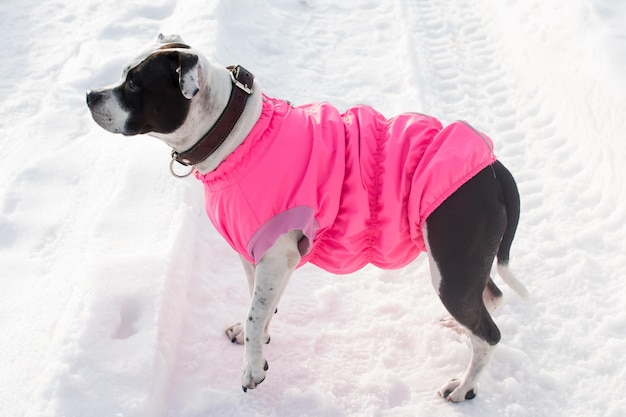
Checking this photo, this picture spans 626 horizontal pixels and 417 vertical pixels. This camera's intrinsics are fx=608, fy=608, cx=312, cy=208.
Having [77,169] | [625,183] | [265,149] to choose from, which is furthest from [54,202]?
[625,183]

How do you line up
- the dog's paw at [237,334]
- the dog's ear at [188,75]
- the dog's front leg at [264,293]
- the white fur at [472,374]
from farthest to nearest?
1. the dog's paw at [237,334]
2. the white fur at [472,374]
3. the dog's front leg at [264,293]
4. the dog's ear at [188,75]

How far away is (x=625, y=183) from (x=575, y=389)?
1.76 meters

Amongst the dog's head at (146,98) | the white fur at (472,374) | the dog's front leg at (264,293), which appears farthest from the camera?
the white fur at (472,374)

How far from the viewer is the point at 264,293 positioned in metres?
2.98

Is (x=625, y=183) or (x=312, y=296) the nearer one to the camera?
(x=312, y=296)

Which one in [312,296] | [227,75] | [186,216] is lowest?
[312,296]

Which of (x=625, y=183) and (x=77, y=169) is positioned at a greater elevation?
(x=625, y=183)

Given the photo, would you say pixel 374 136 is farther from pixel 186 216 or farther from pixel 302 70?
pixel 302 70

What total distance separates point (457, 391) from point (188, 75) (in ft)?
6.92

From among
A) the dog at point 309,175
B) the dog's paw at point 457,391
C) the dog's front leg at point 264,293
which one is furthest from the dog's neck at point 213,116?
the dog's paw at point 457,391

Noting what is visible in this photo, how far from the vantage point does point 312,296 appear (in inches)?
154

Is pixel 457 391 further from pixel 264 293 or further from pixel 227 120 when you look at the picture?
pixel 227 120

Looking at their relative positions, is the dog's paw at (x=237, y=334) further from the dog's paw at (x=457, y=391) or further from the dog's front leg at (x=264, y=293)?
the dog's paw at (x=457, y=391)

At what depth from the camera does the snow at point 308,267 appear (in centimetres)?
319
